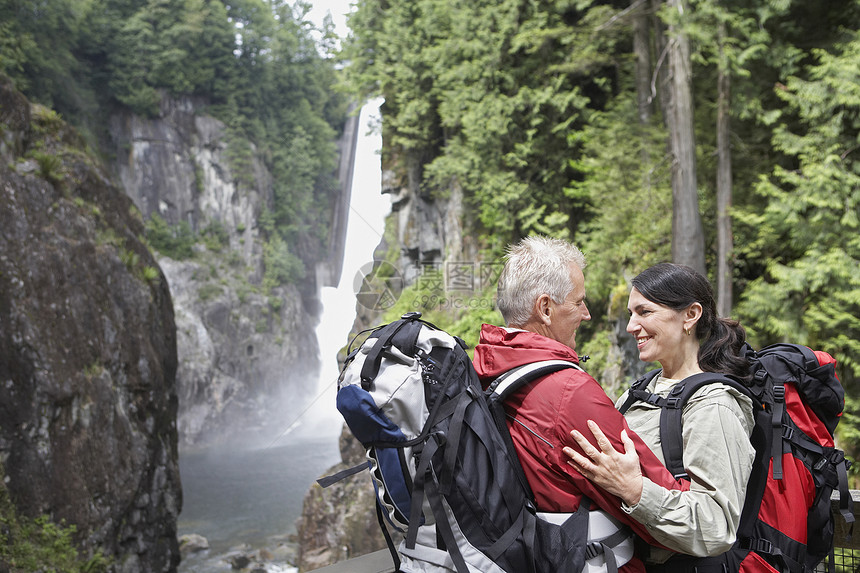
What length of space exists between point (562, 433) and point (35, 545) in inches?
351

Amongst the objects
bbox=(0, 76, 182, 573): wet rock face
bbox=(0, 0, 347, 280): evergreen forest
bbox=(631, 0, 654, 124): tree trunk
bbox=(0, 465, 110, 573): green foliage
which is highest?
bbox=(0, 0, 347, 280): evergreen forest

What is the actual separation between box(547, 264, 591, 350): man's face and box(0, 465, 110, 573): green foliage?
8.35 m

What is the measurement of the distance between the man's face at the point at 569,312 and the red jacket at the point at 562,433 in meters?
0.16

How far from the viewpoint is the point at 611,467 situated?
51.8 inches

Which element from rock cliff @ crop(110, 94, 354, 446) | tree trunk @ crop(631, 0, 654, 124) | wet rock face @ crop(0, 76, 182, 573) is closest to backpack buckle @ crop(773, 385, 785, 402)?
tree trunk @ crop(631, 0, 654, 124)

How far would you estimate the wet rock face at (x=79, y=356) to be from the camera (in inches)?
330

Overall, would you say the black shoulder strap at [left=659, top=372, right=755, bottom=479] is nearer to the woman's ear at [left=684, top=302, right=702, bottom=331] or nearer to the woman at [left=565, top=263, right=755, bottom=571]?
the woman at [left=565, top=263, right=755, bottom=571]

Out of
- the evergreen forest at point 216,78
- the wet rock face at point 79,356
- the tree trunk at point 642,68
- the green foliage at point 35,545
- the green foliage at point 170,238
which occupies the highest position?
the evergreen forest at point 216,78

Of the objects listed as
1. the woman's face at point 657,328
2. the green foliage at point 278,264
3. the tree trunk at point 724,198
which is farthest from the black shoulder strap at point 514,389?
the green foliage at point 278,264

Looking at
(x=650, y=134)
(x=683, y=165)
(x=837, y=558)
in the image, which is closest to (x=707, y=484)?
(x=837, y=558)

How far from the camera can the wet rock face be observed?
839cm

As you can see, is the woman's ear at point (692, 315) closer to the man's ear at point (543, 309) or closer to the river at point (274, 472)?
the man's ear at point (543, 309)

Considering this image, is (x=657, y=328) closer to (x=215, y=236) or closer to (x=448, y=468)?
(x=448, y=468)

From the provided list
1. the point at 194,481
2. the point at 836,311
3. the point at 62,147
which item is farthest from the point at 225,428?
the point at 836,311
